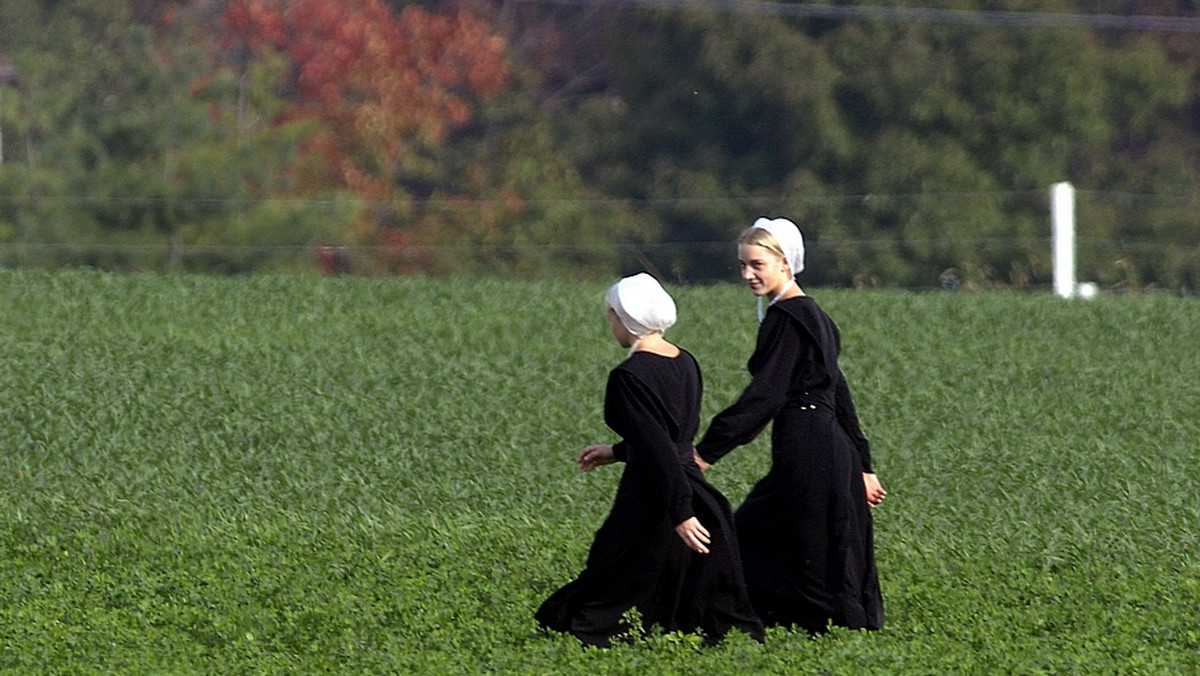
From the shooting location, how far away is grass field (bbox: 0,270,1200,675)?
741 cm

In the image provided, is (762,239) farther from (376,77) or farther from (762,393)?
(376,77)

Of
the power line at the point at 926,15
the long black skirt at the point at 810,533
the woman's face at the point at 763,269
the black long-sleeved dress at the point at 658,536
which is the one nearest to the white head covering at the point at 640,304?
the black long-sleeved dress at the point at 658,536

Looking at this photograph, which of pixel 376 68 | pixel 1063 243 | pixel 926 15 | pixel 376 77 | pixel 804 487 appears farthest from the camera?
pixel 376 68

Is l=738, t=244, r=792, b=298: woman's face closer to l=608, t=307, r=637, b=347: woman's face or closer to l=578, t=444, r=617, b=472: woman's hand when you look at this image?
l=608, t=307, r=637, b=347: woman's face

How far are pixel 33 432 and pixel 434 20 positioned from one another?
2342cm

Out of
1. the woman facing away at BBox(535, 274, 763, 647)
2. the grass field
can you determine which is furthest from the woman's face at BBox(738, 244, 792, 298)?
the grass field

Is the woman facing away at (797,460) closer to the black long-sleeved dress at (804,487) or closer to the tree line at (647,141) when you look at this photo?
the black long-sleeved dress at (804,487)

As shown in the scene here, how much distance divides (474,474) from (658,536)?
4423 mm

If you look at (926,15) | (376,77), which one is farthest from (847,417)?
(376,77)

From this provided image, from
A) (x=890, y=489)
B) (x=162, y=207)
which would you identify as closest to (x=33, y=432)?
(x=890, y=489)

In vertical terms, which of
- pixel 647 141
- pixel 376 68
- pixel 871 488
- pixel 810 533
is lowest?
pixel 810 533

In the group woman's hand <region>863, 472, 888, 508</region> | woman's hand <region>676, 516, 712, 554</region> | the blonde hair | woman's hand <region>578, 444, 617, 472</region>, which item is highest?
the blonde hair

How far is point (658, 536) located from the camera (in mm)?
6988

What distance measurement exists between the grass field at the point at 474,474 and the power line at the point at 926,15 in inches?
585
